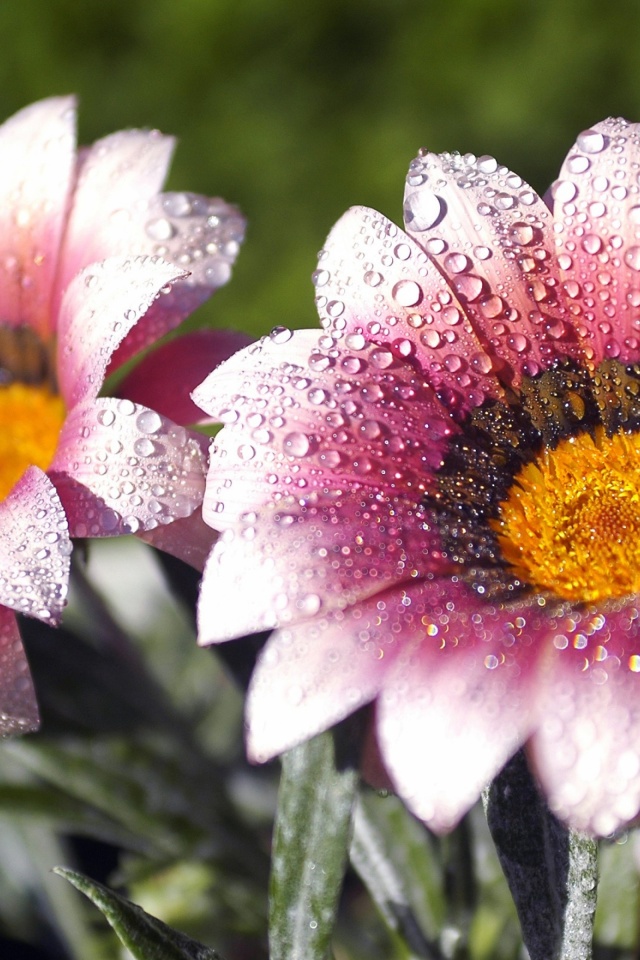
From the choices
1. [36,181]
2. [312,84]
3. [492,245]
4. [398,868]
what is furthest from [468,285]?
[312,84]

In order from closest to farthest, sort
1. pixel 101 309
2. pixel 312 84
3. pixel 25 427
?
pixel 101 309
pixel 25 427
pixel 312 84

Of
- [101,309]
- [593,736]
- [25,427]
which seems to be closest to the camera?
[593,736]

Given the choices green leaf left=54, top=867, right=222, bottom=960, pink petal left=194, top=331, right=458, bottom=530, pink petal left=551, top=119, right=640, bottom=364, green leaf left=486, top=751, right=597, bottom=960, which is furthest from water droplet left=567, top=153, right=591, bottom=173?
green leaf left=54, top=867, right=222, bottom=960

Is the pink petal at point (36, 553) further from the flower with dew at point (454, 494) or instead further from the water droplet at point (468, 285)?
the water droplet at point (468, 285)

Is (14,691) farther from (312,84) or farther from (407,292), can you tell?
(312,84)

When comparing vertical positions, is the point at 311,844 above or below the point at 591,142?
below

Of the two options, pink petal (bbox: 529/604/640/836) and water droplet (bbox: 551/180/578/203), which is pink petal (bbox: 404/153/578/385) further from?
pink petal (bbox: 529/604/640/836)

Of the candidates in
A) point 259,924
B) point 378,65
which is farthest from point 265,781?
point 378,65
